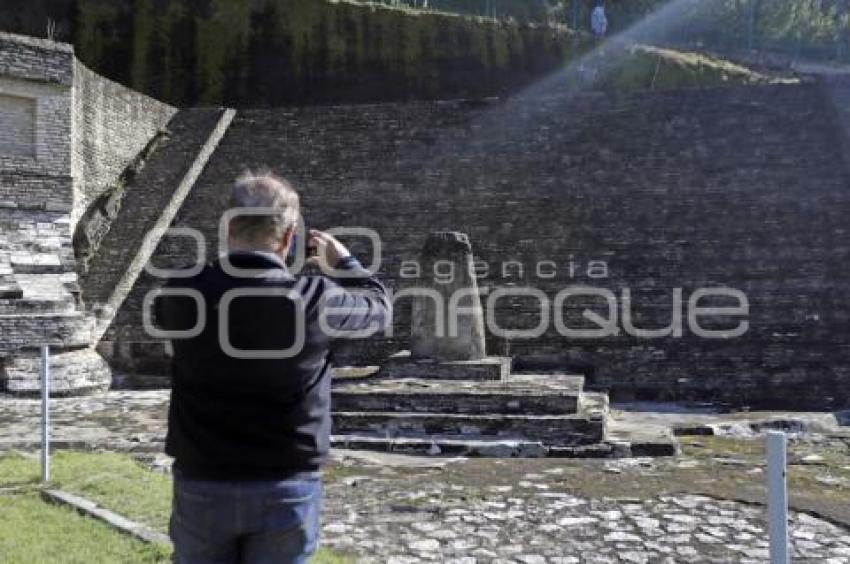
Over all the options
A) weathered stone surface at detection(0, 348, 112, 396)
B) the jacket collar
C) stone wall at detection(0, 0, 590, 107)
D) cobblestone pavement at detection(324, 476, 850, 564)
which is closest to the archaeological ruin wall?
weathered stone surface at detection(0, 348, 112, 396)

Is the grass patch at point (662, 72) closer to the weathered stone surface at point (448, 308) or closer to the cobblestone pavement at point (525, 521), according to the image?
the weathered stone surface at point (448, 308)

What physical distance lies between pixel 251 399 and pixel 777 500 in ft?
5.79

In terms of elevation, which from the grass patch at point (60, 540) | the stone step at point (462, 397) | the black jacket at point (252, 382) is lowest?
the grass patch at point (60, 540)

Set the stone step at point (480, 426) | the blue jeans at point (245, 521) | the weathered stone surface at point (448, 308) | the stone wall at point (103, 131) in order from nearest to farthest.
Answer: the blue jeans at point (245, 521), the stone step at point (480, 426), the weathered stone surface at point (448, 308), the stone wall at point (103, 131)

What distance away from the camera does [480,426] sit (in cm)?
827

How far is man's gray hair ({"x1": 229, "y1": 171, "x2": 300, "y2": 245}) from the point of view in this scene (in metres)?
2.34

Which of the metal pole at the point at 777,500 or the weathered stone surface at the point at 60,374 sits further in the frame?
the weathered stone surface at the point at 60,374

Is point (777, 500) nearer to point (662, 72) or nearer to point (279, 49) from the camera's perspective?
point (279, 49)

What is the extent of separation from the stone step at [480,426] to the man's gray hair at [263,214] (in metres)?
6.01

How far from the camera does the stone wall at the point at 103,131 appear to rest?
1466cm

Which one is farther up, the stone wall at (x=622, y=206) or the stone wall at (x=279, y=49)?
the stone wall at (x=279, y=49)

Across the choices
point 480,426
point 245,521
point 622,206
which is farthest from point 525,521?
point 622,206

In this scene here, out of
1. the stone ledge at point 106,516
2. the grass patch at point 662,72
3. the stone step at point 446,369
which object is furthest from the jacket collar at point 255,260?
the grass patch at point 662,72

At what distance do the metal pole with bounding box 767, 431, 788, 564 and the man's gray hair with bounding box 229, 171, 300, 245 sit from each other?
1.75m
